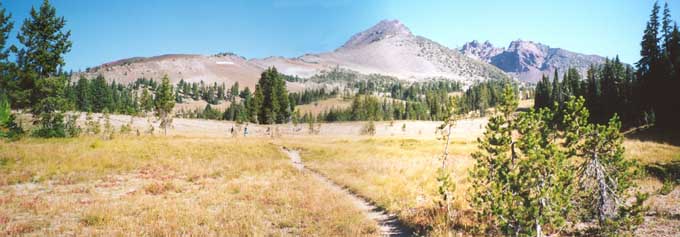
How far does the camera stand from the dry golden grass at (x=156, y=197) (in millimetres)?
10857

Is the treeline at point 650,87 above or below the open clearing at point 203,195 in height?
above

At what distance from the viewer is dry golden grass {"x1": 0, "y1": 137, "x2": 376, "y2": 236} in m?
10.9

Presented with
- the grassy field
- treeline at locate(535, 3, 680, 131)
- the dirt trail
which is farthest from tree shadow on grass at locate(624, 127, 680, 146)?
the dirt trail

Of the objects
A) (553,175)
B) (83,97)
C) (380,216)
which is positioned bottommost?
(380,216)

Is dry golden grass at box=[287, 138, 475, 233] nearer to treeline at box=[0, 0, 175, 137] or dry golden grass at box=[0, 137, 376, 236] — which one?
dry golden grass at box=[0, 137, 376, 236]

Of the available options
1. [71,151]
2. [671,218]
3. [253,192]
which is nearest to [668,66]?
[671,218]

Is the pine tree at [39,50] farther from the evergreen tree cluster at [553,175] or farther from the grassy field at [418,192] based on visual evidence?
the evergreen tree cluster at [553,175]

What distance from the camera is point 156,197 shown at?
1561cm

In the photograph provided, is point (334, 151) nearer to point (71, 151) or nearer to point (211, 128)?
point (71, 151)

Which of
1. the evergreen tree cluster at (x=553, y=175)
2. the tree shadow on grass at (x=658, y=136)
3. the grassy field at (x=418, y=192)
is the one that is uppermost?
the evergreen tree cluster at (x=553, y=175)

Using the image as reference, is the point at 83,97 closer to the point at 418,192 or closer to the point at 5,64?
the point at 5,64

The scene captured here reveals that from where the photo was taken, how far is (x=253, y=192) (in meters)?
17.0

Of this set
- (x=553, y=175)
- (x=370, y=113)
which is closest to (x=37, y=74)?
(x=553, y=175)

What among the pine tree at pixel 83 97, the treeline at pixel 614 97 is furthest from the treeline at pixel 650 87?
the pine tree at pixel 83 97
